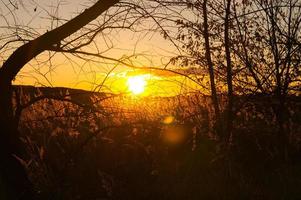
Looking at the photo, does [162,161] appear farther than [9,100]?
Yes

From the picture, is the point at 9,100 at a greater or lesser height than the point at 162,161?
greater

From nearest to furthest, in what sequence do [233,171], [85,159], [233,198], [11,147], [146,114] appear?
[11,147]
[233,198]
[233,171]
[85,159]
[146,114]

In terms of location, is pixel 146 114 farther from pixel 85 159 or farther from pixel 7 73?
pixel 7 73

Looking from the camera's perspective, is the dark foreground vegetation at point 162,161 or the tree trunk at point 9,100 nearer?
the tree trunk at point 9,100

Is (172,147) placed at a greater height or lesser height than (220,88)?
lesser

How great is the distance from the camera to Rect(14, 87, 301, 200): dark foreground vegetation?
168 inches

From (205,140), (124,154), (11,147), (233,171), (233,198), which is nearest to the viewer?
(11,147)

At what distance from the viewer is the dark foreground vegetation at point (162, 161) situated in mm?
4273

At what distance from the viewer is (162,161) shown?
5520 mm

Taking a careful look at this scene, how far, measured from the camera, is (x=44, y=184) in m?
4.30

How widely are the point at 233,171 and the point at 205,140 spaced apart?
163cm

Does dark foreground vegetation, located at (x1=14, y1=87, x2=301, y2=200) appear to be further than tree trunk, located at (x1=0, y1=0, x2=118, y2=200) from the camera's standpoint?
Yes

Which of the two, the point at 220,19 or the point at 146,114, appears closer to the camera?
the point at 220,19

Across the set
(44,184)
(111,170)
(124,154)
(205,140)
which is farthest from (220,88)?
(44,184)
